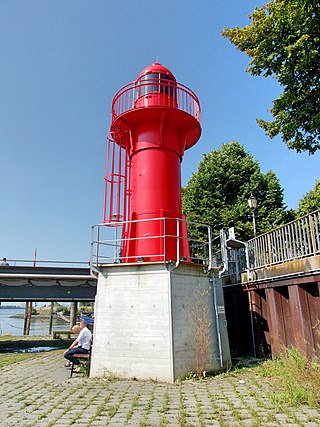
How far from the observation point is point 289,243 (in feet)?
32.5

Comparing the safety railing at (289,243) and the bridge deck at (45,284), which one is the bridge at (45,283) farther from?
the safety railing at (289,243)

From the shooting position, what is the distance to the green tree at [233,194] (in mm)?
19922

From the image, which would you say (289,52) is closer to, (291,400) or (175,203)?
(175,203)

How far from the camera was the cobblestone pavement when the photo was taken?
217 inches

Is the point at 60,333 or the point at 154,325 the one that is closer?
the point at 154,325

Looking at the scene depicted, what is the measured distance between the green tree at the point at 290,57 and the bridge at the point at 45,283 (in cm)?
1217

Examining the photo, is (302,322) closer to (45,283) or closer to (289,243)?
(289,243)

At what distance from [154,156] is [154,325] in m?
5.26

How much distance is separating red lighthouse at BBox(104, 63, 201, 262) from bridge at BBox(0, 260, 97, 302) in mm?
8294

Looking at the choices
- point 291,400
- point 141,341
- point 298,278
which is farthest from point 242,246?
point 291,400

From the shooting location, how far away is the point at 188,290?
9461 millimetres

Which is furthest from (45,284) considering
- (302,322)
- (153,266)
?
(302,322)

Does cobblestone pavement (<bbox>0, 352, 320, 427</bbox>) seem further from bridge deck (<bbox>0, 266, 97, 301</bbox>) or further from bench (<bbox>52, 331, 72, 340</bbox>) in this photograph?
bench (<bbox>52, 331, 72, 340</bbox>)

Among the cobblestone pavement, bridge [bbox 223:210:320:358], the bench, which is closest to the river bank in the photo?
the bench
